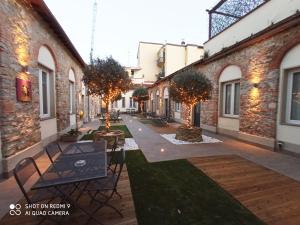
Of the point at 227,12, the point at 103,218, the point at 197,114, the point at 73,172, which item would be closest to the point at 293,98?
the point at 227,12

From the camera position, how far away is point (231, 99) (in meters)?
7.62

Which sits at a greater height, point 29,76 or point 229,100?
point 29,76

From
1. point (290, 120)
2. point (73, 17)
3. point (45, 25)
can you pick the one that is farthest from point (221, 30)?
point (73, 17)

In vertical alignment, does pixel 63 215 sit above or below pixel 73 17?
below

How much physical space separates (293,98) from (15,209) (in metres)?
6.97

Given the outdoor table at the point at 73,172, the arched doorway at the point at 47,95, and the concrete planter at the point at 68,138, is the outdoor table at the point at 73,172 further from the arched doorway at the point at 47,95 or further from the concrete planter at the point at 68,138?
the concrete planter at the point at 68,138

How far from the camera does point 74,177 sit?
199cm

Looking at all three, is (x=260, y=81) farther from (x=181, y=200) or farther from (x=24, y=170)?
(x=24, y=170)

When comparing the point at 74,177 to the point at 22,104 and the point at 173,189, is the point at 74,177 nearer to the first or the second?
the point at 173,189

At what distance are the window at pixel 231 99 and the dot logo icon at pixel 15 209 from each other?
761 centimetres

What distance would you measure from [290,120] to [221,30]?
220 inches

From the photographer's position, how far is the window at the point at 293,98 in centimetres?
489

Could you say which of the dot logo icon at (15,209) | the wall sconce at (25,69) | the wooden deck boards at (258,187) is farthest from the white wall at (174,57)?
the dot logo icon at (15,209)

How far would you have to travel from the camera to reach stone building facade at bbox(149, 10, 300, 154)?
16.0ft
